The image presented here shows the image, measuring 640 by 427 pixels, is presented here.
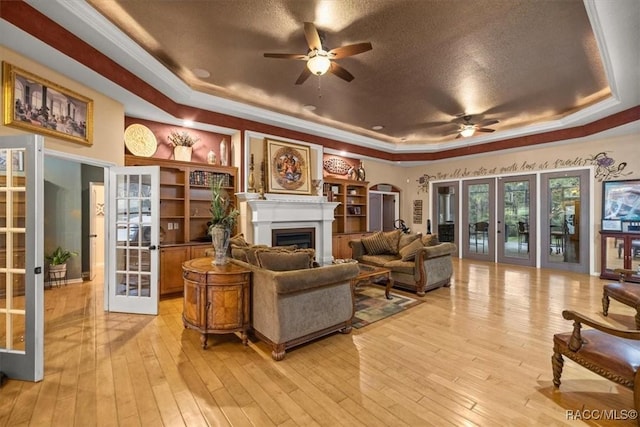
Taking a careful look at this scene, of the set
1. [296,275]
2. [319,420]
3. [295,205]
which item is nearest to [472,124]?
[295,205]

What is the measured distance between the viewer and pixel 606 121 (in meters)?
5.25

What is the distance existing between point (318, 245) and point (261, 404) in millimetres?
4518

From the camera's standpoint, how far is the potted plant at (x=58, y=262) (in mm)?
5059

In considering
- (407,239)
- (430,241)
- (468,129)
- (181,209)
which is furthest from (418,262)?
(181,209)

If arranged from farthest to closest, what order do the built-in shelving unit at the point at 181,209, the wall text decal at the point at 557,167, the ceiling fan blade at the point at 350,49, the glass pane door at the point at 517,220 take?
the glass pane door at the point at 517,220 → the wall text decal at the point at 557,167 → the built-in shelving unit at the point at 181,209 → the ceiling fan blade at the point at 350,49

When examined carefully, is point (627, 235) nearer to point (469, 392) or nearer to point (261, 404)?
point (469, 392)

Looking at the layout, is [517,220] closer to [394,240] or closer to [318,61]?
[394,240]

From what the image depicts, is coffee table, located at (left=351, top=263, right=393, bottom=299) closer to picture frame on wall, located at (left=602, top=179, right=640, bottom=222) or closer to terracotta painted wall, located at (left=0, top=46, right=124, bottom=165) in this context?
terracotta painted wall, located at (left=0, top=46, right=124, bottom=165)

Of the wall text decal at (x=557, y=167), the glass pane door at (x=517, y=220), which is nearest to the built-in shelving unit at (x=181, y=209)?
the wall text decal at (x=557, y=167)

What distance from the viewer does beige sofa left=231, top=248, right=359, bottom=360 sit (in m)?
2.64

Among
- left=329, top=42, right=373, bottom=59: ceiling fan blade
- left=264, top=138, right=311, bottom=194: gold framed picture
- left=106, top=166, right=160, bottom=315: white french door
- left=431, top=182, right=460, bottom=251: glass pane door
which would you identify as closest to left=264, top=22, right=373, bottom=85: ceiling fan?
left=329, top=42, right=373, bottom=59: ceiling fan blade

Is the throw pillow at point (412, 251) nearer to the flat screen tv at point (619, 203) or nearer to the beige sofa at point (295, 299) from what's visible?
the beige sofa at point (295, 299)

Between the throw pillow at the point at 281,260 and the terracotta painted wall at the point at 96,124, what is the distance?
2430 mm

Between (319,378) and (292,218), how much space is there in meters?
3.78
